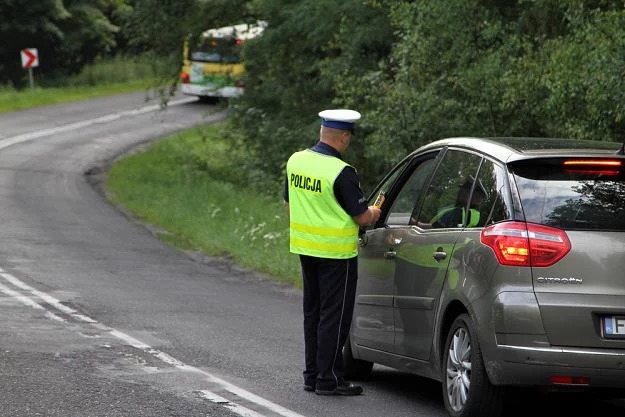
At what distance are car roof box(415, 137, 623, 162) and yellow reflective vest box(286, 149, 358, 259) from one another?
29.2 inches

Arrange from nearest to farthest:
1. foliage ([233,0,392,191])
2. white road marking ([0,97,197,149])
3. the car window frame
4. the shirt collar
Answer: the shirt collar
the car window frame
foliage ([233,0,392,191])
white road marking ([0,97,197,149])

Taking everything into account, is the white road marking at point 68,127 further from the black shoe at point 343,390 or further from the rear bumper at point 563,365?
the rear bumper at point 563,365

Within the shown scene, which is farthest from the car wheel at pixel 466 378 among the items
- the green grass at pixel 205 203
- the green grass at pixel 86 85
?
the green grass at pixel 86 85

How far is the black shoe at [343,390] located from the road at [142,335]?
0.08m

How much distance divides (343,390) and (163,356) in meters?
1.84

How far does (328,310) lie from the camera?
9.28m

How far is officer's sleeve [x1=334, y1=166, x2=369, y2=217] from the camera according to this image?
359 inches

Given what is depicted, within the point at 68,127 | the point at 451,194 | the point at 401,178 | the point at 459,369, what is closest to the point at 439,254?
the point at 451,194

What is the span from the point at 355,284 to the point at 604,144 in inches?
66.9

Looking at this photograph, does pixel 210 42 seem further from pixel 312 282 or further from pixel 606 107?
pixel 312 282

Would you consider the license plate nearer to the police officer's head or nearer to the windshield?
the police officer's head

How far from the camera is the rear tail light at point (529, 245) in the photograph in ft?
25.2

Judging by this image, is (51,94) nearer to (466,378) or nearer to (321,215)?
(321,215)

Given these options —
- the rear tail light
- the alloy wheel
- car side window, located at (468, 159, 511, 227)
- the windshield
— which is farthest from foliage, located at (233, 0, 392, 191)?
the rear tail light
